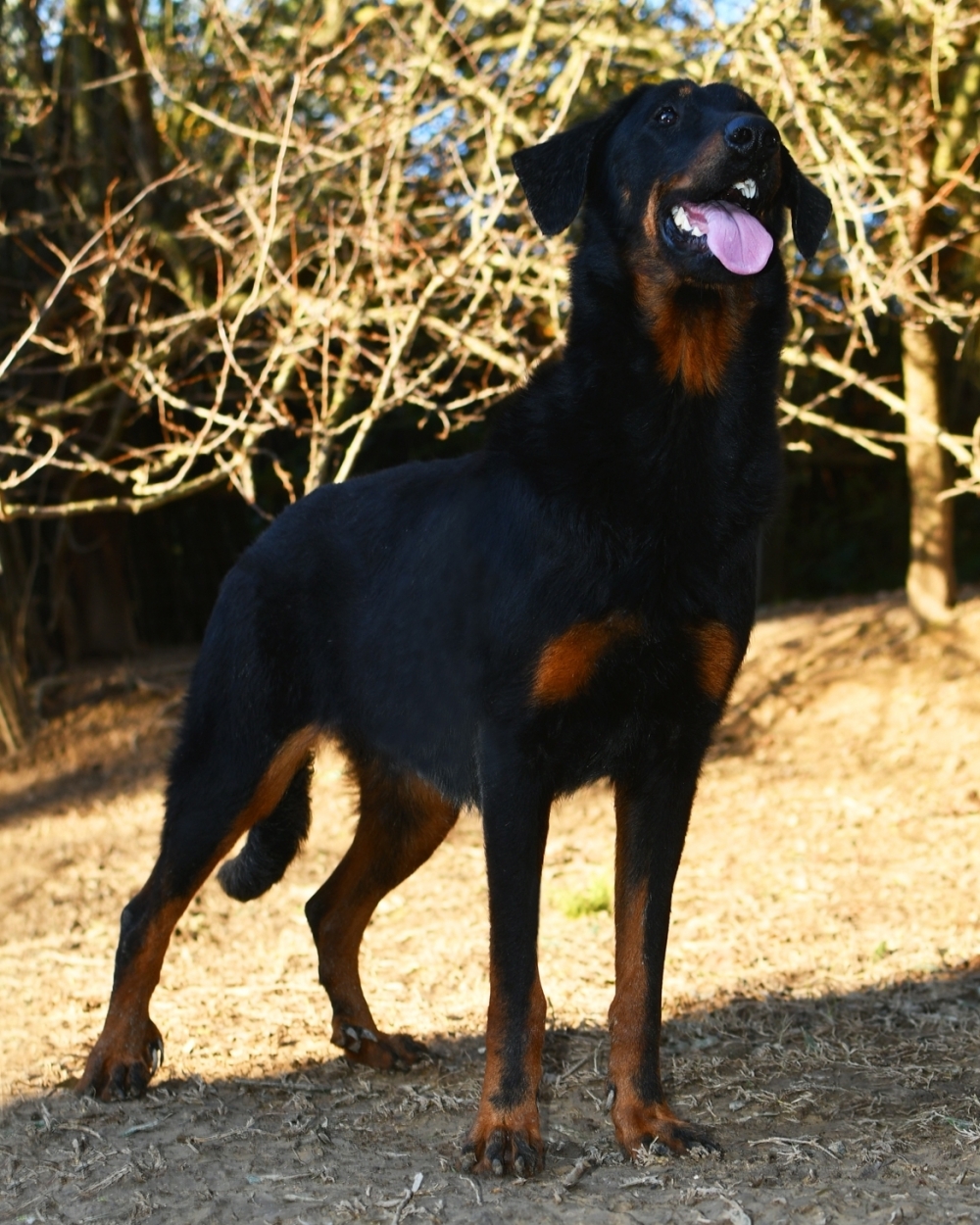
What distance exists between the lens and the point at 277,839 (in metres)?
4.25

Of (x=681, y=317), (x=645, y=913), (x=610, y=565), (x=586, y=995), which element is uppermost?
(x=681, y=317)

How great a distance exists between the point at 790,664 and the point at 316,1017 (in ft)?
15.6

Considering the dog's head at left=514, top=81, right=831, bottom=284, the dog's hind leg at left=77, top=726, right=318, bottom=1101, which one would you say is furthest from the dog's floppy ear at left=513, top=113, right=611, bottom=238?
the dog's hind leg at left=77, top=726, right=318, bottom=1101

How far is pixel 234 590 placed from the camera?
416cm

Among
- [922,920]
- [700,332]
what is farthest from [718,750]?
[700,332]

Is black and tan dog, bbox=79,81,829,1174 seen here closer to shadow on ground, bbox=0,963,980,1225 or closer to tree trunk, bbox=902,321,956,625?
shadow on ground, bbox=0,963,980,1225

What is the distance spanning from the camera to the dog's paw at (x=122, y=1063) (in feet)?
12.8

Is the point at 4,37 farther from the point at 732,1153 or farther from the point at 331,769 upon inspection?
the point at 732,1153

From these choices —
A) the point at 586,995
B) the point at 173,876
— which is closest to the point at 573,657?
the point at 173,876

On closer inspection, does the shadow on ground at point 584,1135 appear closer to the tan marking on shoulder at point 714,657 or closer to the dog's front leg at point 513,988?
the dog's front leg at point 513,988

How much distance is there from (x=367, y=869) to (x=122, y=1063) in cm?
89

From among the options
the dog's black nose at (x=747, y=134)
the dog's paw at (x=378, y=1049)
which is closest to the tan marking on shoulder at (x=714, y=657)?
the dog's black nose at (x=747, y=134)

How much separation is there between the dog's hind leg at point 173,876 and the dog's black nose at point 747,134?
197 centimetres

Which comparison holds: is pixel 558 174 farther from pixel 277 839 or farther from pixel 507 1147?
pixel 507 1147
